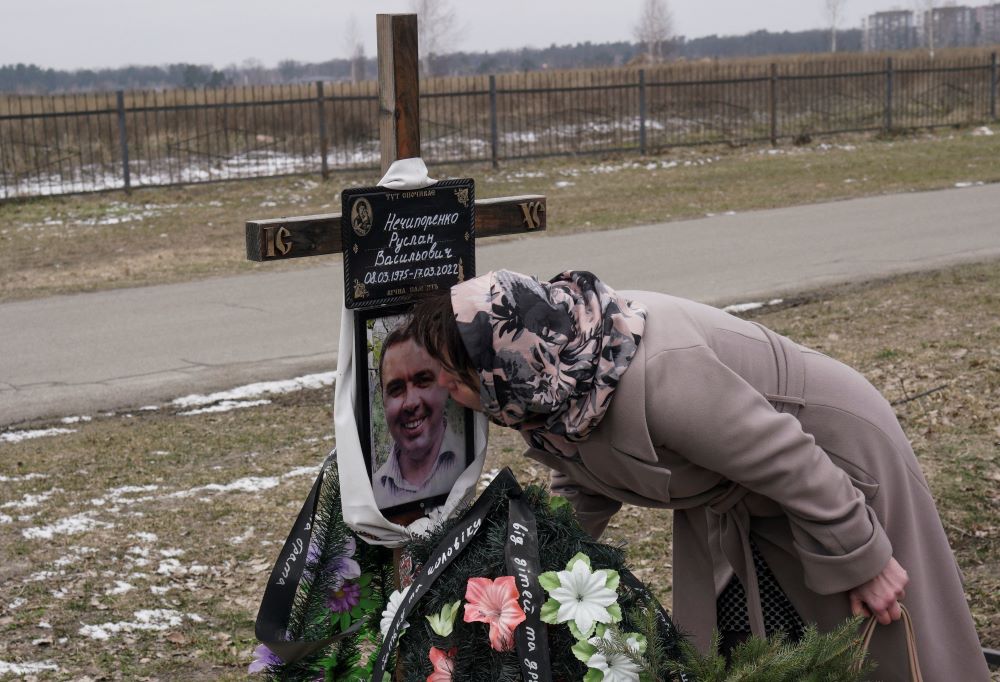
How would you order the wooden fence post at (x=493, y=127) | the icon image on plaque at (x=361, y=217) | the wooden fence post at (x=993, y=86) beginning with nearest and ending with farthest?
1. the icon image on plaque at (x=361, y=217)
2. the wooden fence post at (x=493, y=127)
3. the wooden fence post at (x=993, y=86)

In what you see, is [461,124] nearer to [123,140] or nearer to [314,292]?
[123,140]

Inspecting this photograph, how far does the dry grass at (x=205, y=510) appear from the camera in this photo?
3973 mm

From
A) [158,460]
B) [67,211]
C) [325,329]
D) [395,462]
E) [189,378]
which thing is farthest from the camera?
[67,211]

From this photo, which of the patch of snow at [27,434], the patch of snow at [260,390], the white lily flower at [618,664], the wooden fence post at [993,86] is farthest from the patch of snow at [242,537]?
the wooden fence post at [993,86]

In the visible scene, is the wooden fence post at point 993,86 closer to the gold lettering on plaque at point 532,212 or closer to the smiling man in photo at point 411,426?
the gold lettering on plaque at point 532,212

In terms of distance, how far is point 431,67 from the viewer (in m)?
68.1

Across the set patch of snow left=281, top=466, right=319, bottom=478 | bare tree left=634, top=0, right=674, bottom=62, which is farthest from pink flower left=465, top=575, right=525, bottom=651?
bare tree left=634, top=0, right=674, bottom=62

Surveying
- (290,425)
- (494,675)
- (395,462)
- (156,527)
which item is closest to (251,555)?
(156,527)

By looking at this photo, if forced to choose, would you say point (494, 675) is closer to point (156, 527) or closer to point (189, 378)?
point (156, 527)

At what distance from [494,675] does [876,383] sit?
479 cm

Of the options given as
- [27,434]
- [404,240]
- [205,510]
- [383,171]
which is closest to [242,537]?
[205,510]

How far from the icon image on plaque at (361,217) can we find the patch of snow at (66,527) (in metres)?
2.87

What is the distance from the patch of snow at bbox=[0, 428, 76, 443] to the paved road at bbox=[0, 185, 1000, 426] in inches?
11.8

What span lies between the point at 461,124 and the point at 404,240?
1858cm
